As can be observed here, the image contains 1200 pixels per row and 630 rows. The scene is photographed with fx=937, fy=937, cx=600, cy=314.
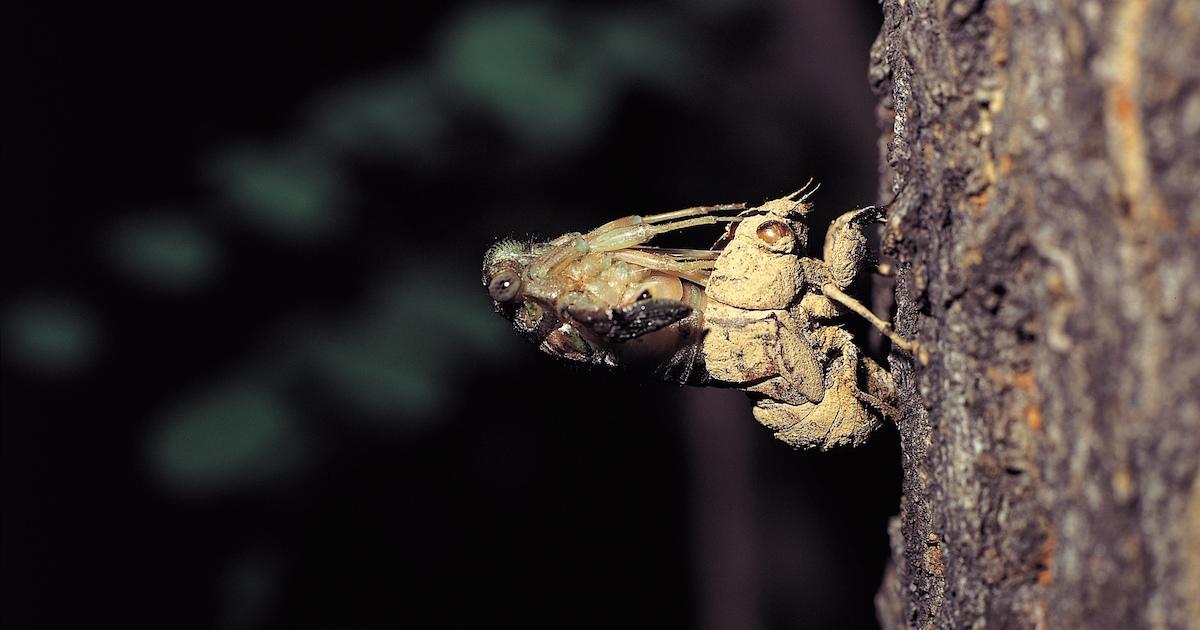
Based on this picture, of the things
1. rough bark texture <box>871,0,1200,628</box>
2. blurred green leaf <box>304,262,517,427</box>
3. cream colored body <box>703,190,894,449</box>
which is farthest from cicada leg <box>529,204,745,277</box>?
blurred green leaf <box>304,262,517,427</box>

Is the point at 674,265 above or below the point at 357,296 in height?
below

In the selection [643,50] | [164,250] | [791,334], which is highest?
[643,50]

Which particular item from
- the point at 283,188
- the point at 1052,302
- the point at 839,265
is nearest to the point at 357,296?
the point at 283,188

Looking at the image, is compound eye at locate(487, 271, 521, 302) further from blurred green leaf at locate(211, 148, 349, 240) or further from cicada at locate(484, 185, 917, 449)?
blurred green leaf at locate(211, 148, 349, 240)

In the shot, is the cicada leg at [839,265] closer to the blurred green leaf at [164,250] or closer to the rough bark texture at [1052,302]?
the rough bark texture at [1052,302]

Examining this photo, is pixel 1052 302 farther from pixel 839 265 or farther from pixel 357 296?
pixel 357 296

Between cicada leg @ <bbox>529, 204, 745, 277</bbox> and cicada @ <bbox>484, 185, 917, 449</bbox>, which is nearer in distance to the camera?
cicada @ <bbox>484, 185, 917, 449</bbox>
